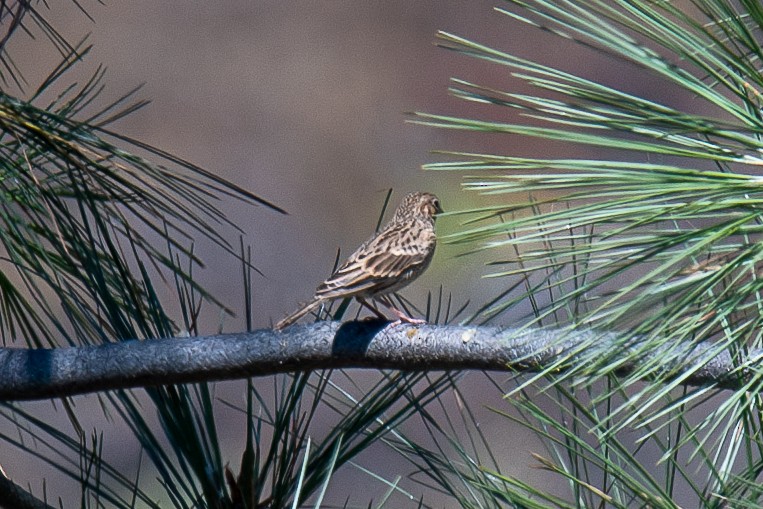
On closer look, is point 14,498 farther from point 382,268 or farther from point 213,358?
point 382,268

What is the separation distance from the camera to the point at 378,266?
6.37 feet

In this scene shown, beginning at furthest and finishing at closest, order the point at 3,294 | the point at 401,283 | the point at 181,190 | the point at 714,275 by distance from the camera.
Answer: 1. the point at 401,283
2. the point at 3,294
3. the point at 181,190
4. the point at 714,275

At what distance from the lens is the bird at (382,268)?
180 cm

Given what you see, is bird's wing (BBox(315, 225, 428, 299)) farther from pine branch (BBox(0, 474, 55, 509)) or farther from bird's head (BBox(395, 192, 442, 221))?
pine branch (BBox(0, 474, 55, 509))

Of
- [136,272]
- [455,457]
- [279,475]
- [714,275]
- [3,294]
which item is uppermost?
[136,272]

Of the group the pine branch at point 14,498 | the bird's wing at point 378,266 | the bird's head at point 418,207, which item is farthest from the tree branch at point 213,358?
the bird's head at point 418,207

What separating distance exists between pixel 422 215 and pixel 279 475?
45.0 inches

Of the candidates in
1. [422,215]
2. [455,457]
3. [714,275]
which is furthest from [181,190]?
[455,457]

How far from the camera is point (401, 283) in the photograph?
6.61 feet

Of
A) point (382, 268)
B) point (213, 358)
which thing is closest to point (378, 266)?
point (382, 268)

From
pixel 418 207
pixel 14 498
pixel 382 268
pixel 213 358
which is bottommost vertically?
pixel 14 498

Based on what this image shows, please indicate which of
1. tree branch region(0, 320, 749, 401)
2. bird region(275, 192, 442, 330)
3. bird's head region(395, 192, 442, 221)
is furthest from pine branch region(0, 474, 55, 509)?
bird's head region(395, 192, 442, 221)

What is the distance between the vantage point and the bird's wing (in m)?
1.82

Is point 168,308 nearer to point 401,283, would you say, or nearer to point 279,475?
point 401,283
